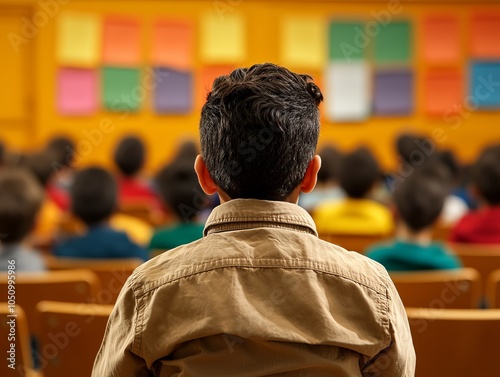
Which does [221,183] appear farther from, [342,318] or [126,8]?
[126,8]

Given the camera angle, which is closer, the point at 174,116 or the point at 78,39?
the point at 78,39

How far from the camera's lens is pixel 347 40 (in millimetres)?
9617

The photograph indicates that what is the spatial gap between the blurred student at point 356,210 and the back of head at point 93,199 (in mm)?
1196

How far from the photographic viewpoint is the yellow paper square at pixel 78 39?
946 centimetres

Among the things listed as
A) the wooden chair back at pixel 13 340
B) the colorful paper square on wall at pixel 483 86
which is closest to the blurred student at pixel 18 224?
the wooden chair back at pixel 13 340

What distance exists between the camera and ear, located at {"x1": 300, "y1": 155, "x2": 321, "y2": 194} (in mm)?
1588

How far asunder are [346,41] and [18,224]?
272 inches

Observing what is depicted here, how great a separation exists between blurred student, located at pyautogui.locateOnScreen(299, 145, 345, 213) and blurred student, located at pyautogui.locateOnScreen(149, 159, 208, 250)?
191 centimetres

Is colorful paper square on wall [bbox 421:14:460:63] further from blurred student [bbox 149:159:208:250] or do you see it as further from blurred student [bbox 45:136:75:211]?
blurred student [bbox 149:159:208:250]

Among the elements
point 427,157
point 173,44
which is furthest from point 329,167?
point 173,44

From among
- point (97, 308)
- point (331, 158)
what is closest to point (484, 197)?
point (331, 158)

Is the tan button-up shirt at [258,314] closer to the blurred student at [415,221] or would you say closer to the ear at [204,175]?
the ear at [204,175]

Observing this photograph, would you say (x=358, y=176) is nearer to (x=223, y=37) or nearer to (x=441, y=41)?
(x=223, y=37)

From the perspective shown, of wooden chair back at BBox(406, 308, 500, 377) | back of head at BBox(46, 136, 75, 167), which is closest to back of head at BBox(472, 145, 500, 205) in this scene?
wooden chair back at BBox(406, 308, 500, 377)
